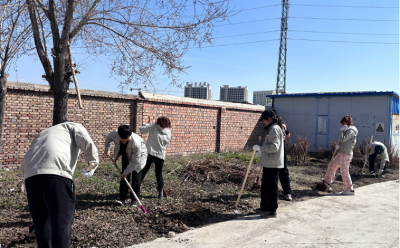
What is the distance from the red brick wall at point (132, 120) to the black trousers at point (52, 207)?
5.85 m

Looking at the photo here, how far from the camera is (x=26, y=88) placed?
25.7ft

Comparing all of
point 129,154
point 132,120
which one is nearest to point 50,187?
point 129,154

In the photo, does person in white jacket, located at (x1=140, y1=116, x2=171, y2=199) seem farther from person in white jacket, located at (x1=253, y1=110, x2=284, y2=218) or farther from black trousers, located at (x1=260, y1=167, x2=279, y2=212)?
black trousers, located at (x1=260, y1=167, x2=279, y2=212)

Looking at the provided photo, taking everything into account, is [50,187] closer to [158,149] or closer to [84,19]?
[158,149]

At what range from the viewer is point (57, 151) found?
289 cm

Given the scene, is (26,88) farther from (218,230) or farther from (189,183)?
(218,230)

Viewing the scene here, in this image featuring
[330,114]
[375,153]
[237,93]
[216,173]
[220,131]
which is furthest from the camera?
[237,93]

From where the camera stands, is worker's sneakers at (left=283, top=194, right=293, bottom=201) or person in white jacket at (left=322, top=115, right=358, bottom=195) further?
person in white jacket at (left=322, top=115, right=358, bottom=195)

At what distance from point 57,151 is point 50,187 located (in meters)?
0.36

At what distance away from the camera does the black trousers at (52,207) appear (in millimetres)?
2744

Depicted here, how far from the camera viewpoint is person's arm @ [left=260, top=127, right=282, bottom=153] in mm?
4879

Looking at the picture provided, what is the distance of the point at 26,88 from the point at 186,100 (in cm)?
599

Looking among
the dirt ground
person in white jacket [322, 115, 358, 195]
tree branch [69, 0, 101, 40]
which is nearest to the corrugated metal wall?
the dirt ground

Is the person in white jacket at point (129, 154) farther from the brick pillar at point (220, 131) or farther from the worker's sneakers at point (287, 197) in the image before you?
the brick pillar at point (220, 131)
